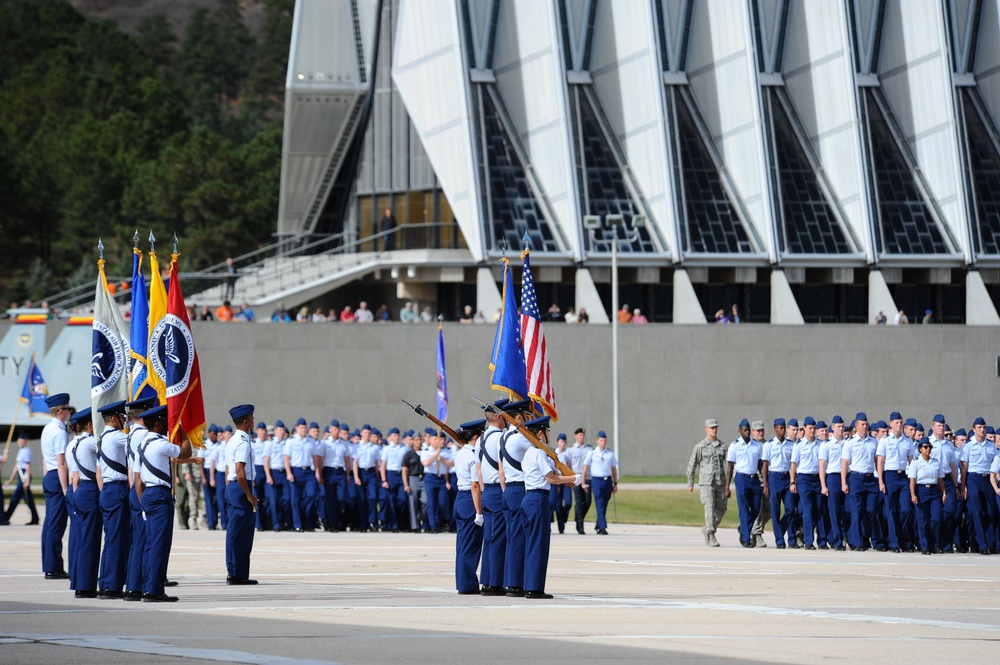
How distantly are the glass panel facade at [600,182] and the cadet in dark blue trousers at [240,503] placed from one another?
35.8 meters

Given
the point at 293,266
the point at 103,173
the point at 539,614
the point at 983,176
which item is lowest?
the point at 539,614

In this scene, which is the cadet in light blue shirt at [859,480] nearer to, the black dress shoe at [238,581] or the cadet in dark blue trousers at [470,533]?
the cadet in dark blue trousers at [470,533]

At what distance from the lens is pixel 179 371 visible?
17.9 m

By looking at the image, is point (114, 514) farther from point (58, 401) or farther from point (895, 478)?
point (895, 478)

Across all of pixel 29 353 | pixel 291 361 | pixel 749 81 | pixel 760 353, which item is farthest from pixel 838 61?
pixel 29 353

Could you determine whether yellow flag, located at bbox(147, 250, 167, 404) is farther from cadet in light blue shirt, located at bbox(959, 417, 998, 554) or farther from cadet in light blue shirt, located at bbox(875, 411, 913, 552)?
cadet in light blue shirt, located at bbox(959, 417, 998, 554)

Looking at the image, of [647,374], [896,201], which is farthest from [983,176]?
[647,374]

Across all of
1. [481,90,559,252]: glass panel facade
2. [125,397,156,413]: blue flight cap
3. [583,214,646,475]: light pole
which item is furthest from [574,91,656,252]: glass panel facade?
[125,397,156,413]: blue flight cap

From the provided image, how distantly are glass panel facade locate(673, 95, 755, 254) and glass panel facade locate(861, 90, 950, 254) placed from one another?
17.1ft

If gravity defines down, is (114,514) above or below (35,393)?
below

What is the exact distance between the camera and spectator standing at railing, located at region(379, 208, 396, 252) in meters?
55.2

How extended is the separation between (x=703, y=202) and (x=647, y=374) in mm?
9612

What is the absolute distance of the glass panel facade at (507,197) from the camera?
5234cm

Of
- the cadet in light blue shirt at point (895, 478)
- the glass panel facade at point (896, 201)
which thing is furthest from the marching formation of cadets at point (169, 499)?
the glass panel facade at point (896, 201)
